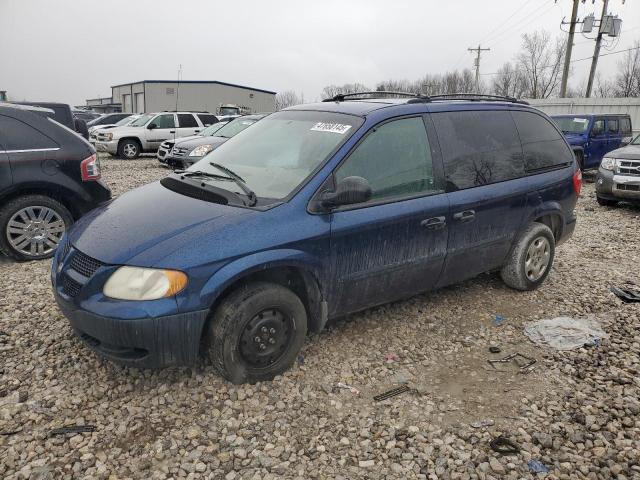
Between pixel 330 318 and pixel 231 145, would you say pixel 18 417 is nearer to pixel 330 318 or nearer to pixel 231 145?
pixel 330 318

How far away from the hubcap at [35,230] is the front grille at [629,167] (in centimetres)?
945

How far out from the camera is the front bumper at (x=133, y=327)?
270 cm

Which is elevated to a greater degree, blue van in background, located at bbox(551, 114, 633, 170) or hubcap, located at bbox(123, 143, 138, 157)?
blue van in background, located at bbox(551, 114, 633, 170)

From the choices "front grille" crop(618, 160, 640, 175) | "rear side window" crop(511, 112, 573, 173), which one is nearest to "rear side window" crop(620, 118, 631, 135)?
"front grille" crop(618, 160, 640, 175)

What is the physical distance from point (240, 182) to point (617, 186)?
8479mm

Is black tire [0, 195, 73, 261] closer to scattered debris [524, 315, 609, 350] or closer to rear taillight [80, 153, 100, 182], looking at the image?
rear taillight [80, 153, 100, 182]

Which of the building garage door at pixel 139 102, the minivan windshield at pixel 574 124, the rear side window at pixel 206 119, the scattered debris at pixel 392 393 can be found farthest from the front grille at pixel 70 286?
the building garage door at pixel 139 102

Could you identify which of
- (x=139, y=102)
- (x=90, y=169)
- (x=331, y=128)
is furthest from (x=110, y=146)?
(x=139, y=102)

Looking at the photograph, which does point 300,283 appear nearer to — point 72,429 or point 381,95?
point 72,429

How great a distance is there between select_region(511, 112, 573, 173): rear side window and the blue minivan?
27 mm

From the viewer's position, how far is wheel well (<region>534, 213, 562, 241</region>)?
15.8ft

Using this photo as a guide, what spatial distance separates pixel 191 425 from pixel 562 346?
9.26 feet

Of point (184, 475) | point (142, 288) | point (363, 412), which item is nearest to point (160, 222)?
point (142, 288)

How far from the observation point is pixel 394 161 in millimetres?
3576
